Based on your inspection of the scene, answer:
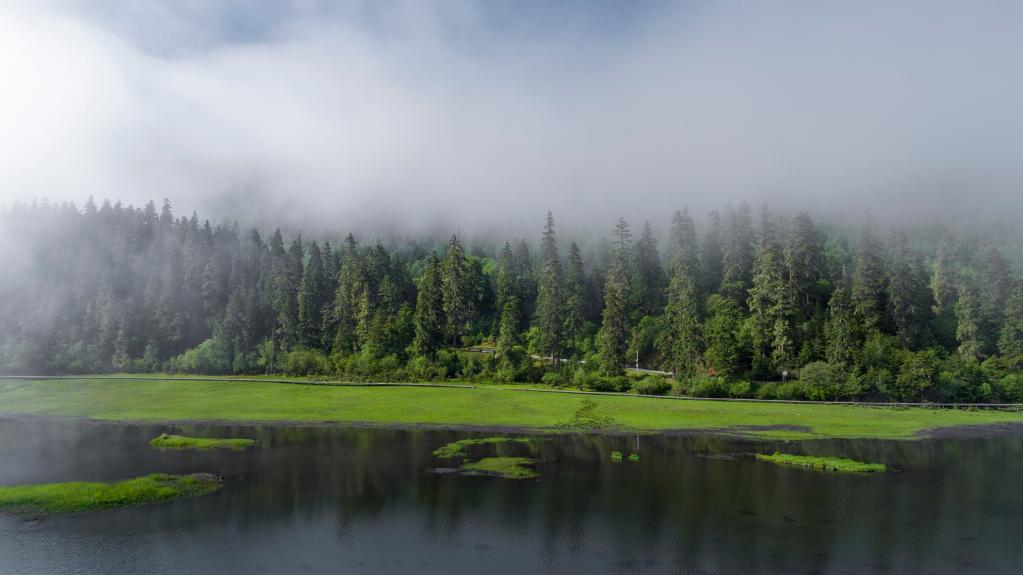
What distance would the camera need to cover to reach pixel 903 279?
112500 mm

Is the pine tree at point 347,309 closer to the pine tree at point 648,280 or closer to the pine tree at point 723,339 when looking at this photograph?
the pine tree at point 648,280

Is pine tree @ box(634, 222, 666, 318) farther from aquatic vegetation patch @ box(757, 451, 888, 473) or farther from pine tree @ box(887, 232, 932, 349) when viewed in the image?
aquatic vegetation patch @ box(757, 451, 888, 473)

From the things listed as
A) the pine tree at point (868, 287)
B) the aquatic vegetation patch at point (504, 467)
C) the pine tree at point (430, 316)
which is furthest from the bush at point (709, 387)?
the pine tree at point (430, 316)

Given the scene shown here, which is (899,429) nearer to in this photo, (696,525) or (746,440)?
(746,440)

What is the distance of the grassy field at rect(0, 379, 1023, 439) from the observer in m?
83.3

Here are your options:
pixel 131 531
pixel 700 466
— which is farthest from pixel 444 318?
pixel 131 531

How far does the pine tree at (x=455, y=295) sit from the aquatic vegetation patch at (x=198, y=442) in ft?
219

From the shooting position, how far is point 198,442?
235 feet

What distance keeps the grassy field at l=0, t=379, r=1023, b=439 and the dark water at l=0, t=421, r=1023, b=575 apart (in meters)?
14.6

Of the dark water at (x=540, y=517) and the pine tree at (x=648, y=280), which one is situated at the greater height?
the pine tree at (x=648, y=280)

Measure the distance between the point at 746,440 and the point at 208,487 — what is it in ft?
189

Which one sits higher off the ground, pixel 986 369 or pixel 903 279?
pixel 903 279

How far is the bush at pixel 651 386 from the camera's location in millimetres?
104750

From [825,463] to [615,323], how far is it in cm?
5829
